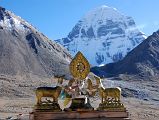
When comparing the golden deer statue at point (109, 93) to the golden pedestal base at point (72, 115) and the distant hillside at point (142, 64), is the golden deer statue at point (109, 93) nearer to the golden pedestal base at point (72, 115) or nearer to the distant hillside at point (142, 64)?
the golden pedestal base at point (72, 115)

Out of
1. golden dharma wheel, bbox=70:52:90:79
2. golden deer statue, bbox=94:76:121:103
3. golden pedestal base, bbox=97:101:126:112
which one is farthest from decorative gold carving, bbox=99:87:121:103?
golden dharma wheel, bbox=70:52:90:79

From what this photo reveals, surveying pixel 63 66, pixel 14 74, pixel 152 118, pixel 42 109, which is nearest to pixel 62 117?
pixel 42 109

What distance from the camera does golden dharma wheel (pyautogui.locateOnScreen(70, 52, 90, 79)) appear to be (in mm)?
13438

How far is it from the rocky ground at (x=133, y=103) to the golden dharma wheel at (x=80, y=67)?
40.6 m

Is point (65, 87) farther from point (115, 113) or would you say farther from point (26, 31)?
point (26, 31)

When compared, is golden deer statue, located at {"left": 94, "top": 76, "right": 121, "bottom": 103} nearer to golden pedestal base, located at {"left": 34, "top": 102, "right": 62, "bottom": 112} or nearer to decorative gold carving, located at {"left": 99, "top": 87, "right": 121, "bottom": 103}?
decorative gold carving, located at {"left": 99, "top": 87, "right": 121, "bottom": 103}

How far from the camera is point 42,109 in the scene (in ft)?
41.7

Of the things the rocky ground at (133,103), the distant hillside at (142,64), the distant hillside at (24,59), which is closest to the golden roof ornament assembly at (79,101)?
the rocky ground at (133,103)

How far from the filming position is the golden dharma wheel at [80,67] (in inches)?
529

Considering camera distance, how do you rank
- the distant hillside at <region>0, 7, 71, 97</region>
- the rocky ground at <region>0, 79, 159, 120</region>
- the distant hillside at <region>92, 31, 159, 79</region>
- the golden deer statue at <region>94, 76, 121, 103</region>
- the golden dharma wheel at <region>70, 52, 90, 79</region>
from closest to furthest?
the golden deer statue at <region>94, 76, 121, 103</region>, the golden dharma wheel at <region>70, 52, 90, 79</region>, the rocky ground at <region>0, 79, 159, 120</region>, the distant hillside at <region>0, 7, 71, 97</region>, the distant hillside at <region>92, 31, 159, 79</region>

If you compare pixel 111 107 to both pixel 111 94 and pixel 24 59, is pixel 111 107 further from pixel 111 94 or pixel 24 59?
pixel 24 59

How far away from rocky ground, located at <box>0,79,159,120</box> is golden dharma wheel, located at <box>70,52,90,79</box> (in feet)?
133

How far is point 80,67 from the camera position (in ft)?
44.2

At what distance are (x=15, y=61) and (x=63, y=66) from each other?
557 inches
